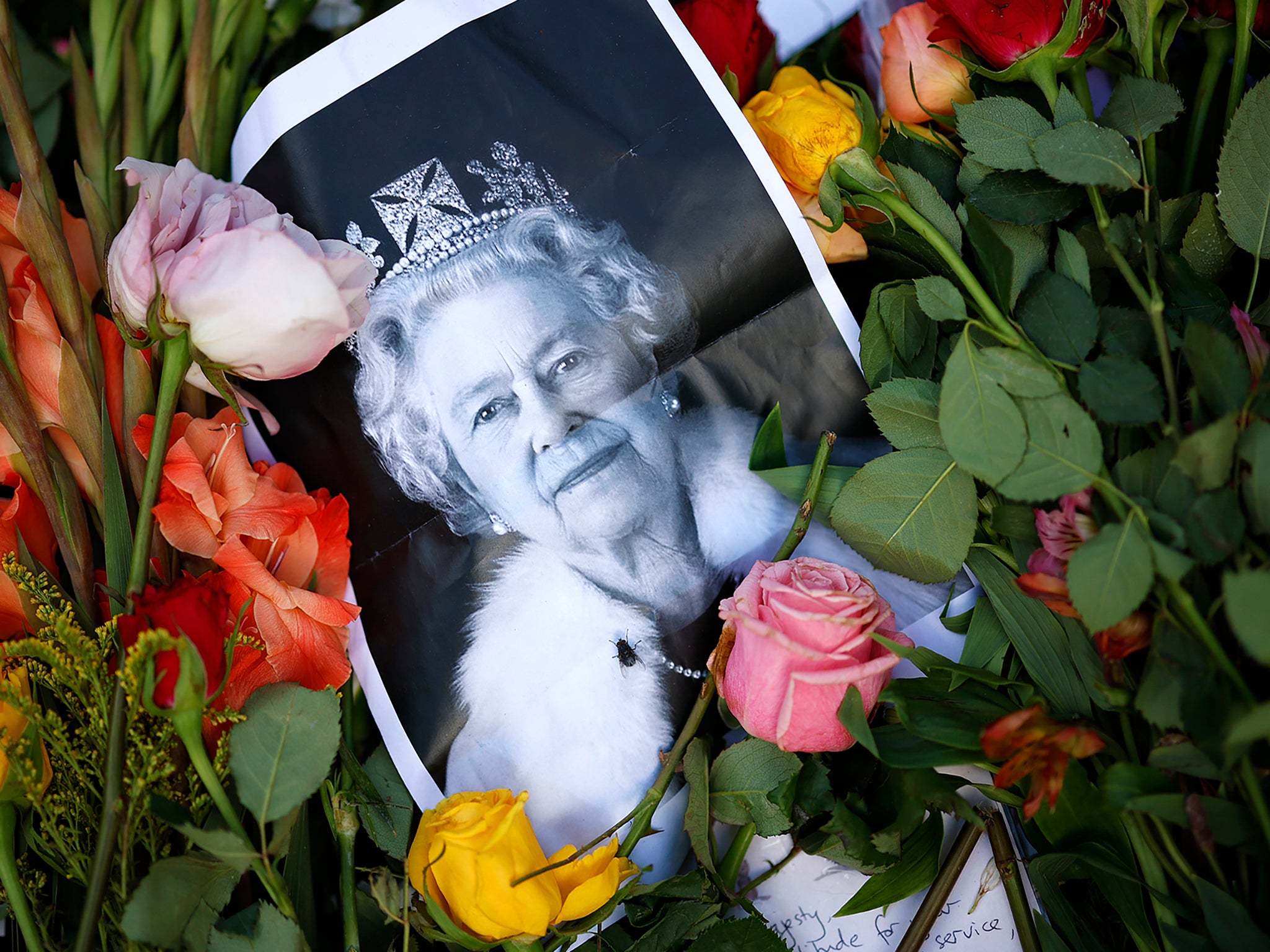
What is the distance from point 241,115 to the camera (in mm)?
504

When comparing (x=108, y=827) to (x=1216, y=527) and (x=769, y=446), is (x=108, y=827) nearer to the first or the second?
(x=769, y=446)

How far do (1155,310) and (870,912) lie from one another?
354 mm

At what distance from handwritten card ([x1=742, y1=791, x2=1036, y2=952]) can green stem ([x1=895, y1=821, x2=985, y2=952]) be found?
12 millimetres

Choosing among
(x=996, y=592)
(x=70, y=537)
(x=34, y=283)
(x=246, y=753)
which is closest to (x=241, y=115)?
(x=34, y=283)

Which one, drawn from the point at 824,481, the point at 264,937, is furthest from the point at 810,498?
the point at 264,937

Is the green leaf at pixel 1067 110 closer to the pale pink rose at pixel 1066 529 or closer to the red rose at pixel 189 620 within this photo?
the pale pink rose at pixel 1066 529

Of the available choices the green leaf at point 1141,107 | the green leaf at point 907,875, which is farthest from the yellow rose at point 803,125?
the green leaf at point 907,875

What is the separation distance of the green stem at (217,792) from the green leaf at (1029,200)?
1.36ft

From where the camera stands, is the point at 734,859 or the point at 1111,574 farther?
the point at 734,859

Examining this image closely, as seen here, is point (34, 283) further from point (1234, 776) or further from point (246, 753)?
point (1234, 776)

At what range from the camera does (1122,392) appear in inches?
13.9

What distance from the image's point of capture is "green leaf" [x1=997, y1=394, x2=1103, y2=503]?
0.35m

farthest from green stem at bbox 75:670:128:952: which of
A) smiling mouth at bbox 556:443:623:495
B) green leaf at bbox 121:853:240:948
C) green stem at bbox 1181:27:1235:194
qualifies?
green stem at bbox 1181:27:1235:194

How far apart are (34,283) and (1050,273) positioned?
0.49 m
